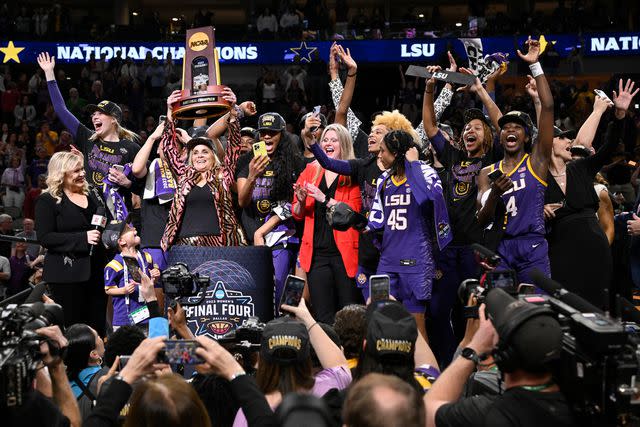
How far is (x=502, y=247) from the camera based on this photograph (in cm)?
530

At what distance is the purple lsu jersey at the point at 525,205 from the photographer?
525 cm

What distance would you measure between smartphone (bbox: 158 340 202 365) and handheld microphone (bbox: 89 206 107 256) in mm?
3671

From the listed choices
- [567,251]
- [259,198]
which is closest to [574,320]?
[567,251]

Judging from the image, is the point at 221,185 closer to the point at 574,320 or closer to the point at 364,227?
the point at 364,227

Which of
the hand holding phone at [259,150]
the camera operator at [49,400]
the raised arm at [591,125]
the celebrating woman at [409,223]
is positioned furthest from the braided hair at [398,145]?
the camera operator at [49,400]

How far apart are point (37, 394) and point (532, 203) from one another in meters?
3.36

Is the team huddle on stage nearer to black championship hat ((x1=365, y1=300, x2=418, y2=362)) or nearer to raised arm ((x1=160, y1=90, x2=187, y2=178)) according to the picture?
raised arm ((x1=160, y1=90, x2=187, y2=178))

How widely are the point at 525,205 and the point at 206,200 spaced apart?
1983 millimetres

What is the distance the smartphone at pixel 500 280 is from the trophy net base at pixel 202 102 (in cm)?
301

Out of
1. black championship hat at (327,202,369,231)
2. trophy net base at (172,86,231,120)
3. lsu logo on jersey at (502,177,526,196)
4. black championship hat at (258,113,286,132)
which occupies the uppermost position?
trophy net base at (172,86,231,120)

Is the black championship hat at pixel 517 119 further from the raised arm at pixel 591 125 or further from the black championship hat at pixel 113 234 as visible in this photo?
the black championship hat at pixel 113 234

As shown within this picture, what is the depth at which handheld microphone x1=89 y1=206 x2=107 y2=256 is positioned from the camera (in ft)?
20.2

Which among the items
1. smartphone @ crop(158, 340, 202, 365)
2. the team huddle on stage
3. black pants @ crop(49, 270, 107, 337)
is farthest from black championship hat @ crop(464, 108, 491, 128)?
smartphone @ crop(158, 340, 202, 365)

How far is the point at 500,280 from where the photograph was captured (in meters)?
3.24
